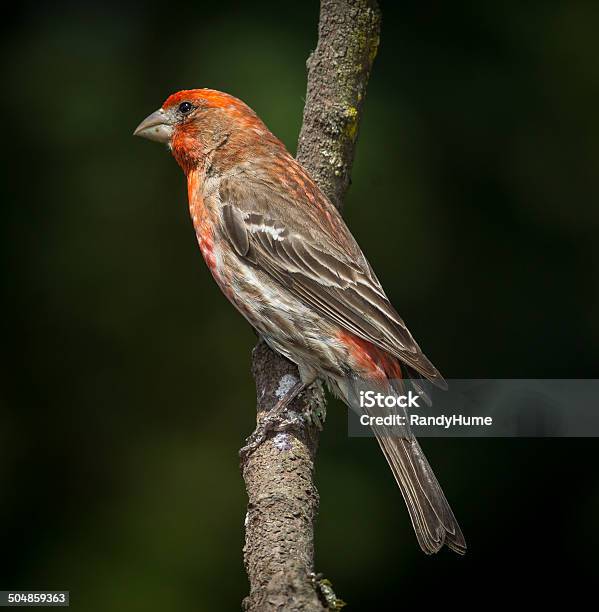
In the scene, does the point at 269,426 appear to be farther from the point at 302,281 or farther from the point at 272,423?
the point at 302,281

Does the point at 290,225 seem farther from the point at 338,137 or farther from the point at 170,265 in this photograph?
the point at 170,265

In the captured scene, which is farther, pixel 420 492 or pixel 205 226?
pixel 205 226

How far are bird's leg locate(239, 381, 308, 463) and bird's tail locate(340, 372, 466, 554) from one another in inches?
15.0

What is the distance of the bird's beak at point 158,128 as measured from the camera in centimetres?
545

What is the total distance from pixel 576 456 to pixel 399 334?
1728 millimetres

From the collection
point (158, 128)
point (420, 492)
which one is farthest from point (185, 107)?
point (420, 492)

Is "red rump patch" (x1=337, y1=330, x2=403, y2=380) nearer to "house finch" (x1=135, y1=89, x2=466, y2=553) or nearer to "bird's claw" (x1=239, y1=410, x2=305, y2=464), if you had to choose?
"house finch" (x1=135, y1=89, x2=466, y2=553)

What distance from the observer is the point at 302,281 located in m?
4.78

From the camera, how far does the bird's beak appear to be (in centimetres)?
545

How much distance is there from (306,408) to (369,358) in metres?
0.38

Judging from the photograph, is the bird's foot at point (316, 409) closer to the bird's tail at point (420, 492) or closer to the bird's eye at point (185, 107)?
the bird's tail at point (420, 492)

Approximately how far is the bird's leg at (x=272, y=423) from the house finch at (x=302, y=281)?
15 millimetres

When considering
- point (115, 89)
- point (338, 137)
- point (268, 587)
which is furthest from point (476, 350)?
point (268, 587)

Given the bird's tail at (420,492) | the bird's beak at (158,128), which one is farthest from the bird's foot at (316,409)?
the bird's beak at (158,128)
